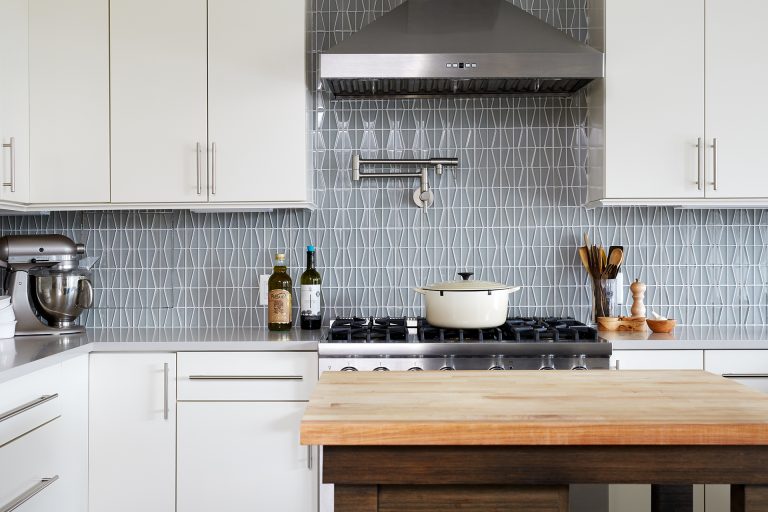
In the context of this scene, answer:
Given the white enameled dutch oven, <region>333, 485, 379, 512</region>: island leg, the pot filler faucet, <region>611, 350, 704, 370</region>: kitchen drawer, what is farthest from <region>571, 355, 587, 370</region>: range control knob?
<region>333, 485, 379, 512</region>: island leg

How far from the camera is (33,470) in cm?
213

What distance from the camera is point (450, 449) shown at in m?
1.20

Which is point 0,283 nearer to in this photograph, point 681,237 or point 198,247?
point 198,247

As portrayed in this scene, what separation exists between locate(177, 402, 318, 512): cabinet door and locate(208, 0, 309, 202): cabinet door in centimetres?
89

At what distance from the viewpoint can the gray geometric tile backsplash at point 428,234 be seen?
3072mm

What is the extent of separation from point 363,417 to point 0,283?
247 centimetres

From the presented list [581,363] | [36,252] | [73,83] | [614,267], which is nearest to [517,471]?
[581,363]

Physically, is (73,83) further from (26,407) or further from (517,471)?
(517,471)

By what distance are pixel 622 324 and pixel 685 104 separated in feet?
3.00

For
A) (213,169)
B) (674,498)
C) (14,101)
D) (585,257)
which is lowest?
(674,498)

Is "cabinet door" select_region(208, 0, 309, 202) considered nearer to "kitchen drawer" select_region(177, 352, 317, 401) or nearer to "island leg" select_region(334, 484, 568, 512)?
"kitchen drawer" select_region(177, 352, 317, 401)

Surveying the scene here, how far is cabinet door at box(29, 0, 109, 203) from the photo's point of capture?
8.87 feet

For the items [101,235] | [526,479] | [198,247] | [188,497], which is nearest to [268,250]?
[198,247]

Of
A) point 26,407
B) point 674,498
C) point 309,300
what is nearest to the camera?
point 674,498
